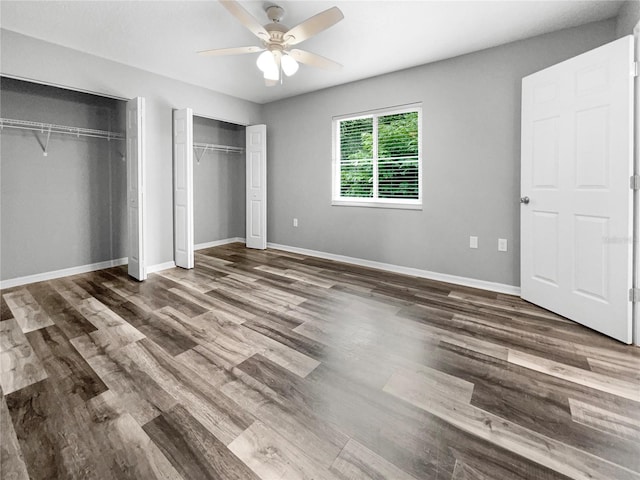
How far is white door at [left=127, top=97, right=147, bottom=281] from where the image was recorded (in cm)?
365

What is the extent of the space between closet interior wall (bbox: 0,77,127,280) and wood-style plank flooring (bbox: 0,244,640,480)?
2.97 ft

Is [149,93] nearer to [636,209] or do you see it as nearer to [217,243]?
[217,243]

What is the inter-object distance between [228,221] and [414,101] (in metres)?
4.06

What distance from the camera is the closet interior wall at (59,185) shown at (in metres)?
3.58

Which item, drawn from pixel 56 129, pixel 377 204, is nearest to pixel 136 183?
pixel 56 129

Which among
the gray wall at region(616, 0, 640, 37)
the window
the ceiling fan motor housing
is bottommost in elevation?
the window

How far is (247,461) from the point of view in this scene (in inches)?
51.3

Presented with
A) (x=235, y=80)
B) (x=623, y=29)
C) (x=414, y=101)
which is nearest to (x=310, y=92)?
(x=235, y=80)

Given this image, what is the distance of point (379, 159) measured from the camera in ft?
14.4

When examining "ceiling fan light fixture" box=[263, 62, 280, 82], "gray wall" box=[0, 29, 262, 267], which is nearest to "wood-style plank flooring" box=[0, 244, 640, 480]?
"gray wall" box=[0, 29, 262, 267]

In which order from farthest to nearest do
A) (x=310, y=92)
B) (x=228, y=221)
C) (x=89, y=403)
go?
(x=228, y=221) < (x=310, y=92) < (x=89, y=403)

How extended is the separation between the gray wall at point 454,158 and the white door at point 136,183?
2.36m

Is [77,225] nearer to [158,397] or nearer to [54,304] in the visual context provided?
[54,304]

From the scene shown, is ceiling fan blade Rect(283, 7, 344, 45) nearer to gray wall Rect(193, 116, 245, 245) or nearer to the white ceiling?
the white ceiling
